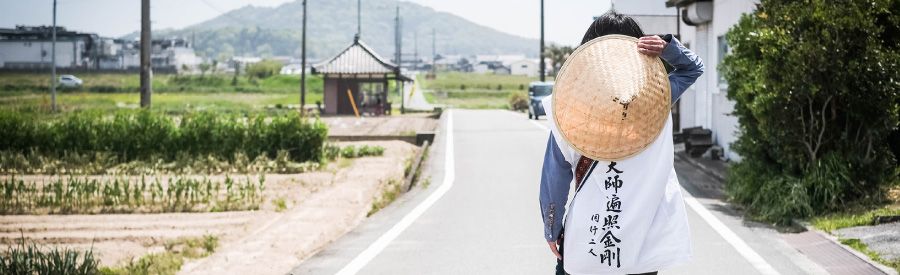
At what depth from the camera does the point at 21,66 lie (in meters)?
67.5

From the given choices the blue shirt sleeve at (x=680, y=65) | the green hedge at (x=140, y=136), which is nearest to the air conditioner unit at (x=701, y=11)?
the green hedge at (x=140, y=136)

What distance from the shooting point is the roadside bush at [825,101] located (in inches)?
351

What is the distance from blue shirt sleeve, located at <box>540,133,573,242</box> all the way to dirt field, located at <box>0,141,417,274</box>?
4.59 metres

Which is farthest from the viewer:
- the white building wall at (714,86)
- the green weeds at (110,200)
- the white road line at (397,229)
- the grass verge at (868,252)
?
the white building wall at (714,86)

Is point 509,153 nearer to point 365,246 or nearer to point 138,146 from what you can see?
point 138,146

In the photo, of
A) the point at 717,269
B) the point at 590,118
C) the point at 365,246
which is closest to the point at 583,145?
the point at 590,118

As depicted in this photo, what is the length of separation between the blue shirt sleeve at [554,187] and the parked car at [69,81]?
84.0 metres

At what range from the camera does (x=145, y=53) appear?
75.2ft

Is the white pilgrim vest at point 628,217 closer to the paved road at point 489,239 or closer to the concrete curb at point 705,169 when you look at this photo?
the paved road at point 489,239

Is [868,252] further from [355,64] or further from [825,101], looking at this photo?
[355,64]

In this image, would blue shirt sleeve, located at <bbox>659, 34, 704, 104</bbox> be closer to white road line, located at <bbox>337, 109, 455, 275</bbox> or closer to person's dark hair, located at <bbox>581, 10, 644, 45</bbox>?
person's dark hair, located at <bbox>581, 10, 644, 45</bbox>

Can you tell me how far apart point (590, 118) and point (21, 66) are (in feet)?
238

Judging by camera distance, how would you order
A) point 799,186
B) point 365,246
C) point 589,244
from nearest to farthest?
point 589,244, point 365,246, point 799,186

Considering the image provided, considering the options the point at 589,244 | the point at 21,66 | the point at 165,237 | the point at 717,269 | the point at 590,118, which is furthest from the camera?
the point at 21,66
